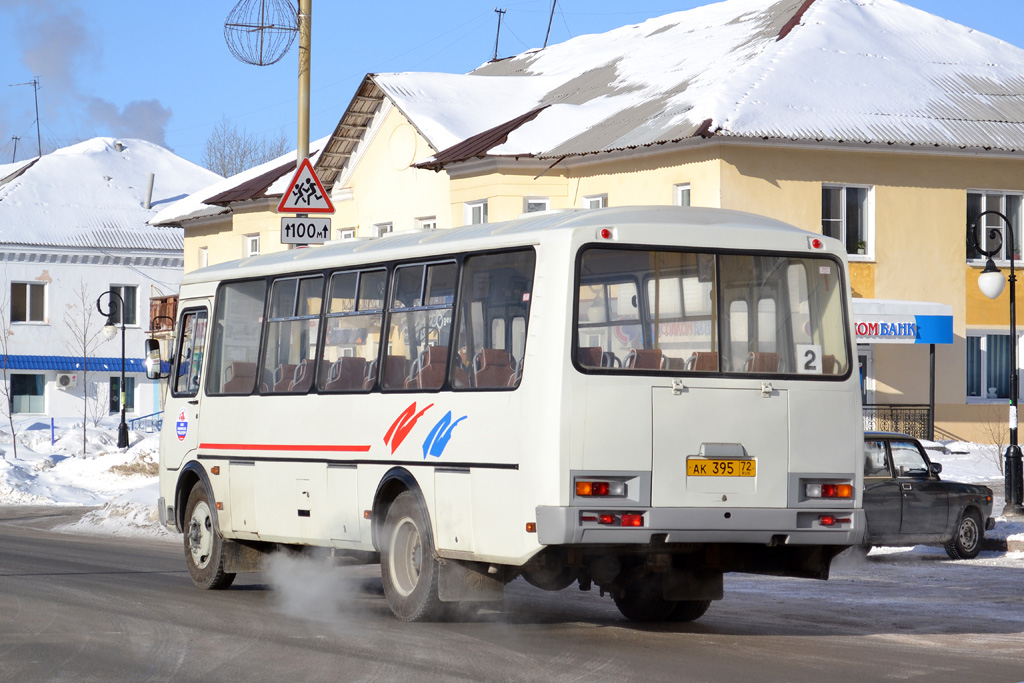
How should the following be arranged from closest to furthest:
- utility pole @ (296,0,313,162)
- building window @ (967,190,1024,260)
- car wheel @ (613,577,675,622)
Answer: car wheel @ (613,577,675,622)
utility pole @ (296,0,313,162)
building window @ (967,190,1024,260)

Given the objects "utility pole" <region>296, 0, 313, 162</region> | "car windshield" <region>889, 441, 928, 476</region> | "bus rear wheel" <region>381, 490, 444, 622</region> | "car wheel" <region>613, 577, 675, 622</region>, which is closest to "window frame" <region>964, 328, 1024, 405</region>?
"car windshield" <region>889, 441, 928, 476</region>

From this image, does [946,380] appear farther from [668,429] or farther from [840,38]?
[668,429]

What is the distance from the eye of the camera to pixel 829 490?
10859 mm

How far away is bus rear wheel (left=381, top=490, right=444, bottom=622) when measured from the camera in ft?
37.9

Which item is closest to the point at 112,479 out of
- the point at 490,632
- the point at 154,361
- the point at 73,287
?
the point at 154,361

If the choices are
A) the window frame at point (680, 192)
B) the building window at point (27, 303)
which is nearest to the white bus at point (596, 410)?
the window frame at point (680, 192)

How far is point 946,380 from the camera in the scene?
35438 mm

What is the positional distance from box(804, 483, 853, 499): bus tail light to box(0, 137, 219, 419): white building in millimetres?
53409

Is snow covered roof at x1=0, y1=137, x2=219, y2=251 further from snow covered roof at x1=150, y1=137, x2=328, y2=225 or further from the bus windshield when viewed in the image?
the bus windshield

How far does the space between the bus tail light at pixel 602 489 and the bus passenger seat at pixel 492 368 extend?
1.00m

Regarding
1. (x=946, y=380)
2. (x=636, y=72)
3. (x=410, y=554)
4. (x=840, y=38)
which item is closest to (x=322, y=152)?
(x=636, y=72)

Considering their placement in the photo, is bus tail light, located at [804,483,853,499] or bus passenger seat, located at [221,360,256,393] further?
bus passenger seat, located at [221,360,256,393]

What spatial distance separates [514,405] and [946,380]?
87.6ft

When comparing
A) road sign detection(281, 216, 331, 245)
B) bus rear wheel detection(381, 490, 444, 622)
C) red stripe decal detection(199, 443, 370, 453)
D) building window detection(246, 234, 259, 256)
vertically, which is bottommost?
bus rear wheel detection(381, 490, 444, 622)
